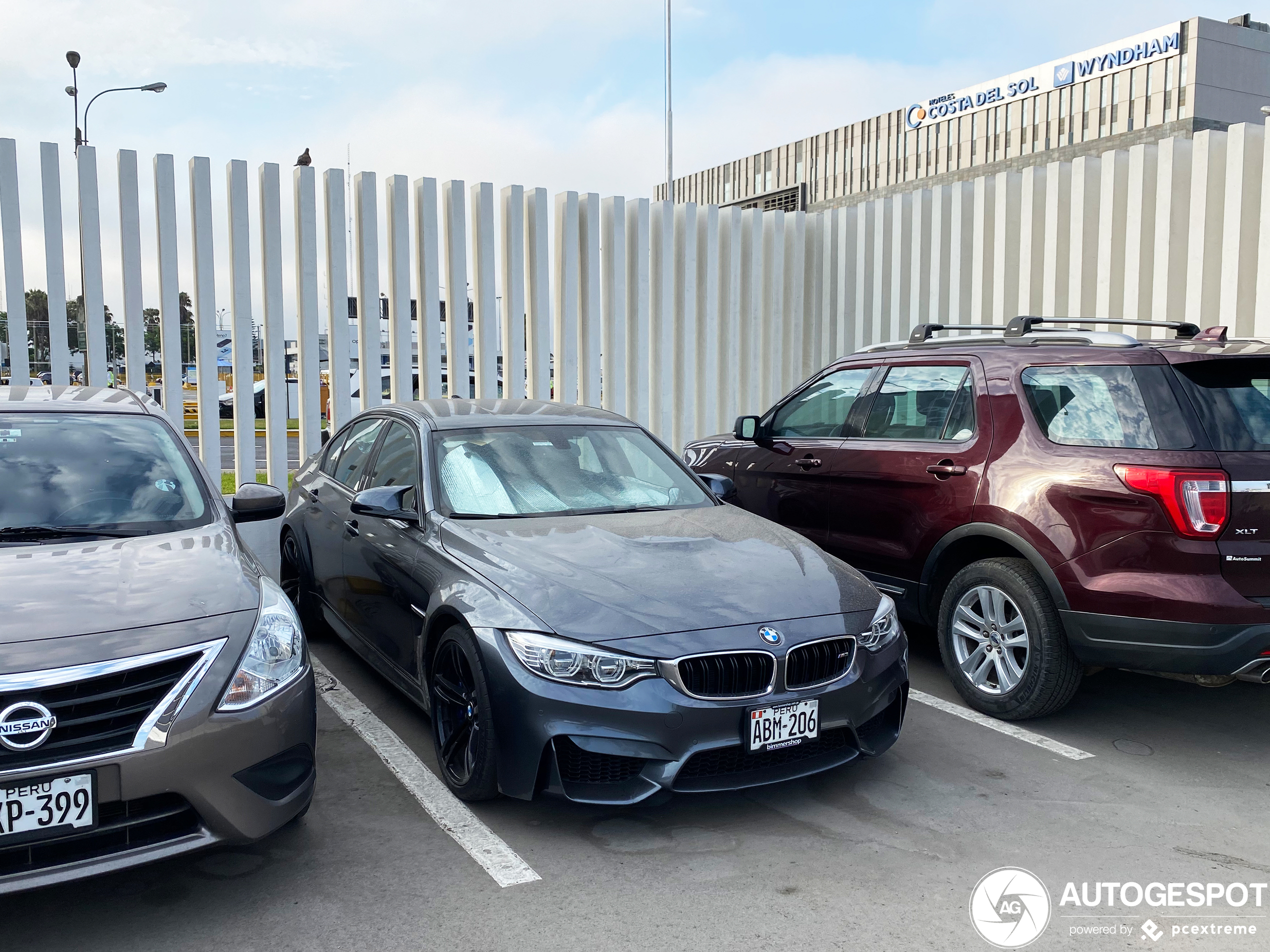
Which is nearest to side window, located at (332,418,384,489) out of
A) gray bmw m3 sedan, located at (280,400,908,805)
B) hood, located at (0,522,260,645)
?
gray bmw m3 sedan, located at (280,400,908,805)

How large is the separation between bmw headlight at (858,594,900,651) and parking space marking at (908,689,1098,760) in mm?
663

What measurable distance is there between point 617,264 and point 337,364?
117 inches

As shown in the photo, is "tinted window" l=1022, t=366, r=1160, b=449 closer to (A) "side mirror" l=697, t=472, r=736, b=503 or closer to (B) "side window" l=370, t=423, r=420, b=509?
(A) "side mirror" l=697, t=472, r=736, b=503

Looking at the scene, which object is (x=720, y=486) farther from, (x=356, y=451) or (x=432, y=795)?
(x=432, y=795)

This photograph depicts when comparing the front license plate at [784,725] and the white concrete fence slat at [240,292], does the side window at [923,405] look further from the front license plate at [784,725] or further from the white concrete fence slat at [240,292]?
the white concrete fence slat at [240,292]

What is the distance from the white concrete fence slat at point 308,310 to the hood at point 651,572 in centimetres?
523

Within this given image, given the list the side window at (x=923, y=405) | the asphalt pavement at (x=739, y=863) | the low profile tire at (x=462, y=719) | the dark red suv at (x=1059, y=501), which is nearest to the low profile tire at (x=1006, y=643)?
the dark red suv at (x=1059, y=501)

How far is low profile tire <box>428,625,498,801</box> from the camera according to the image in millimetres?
Result: 3689

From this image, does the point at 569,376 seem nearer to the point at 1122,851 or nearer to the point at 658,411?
the point at 658,411

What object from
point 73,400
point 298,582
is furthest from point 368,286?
point 73,400

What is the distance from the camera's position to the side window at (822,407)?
6.20 m

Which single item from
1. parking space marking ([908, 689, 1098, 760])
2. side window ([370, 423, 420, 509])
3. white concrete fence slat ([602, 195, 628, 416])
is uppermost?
white concrete fence slat ([602, 195, 628, 416])

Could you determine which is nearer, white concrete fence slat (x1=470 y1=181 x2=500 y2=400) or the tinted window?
the tinted window

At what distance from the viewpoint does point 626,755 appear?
347 cm
